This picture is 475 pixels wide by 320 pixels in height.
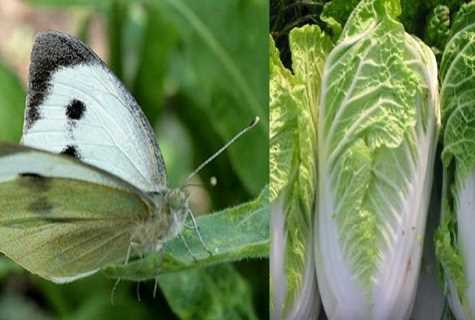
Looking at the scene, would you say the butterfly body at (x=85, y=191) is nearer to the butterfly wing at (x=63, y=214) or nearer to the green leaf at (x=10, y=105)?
the butterfly wing at (x=63, y=214)

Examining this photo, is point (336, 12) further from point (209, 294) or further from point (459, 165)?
point (209, 294)

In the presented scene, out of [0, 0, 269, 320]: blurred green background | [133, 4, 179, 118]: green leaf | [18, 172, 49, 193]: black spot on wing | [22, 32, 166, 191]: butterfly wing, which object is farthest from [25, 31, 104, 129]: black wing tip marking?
[133, 4, 179, 118]: green leaf

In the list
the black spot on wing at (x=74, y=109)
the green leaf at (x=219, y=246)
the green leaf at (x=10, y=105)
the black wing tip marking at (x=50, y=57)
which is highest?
the black wing tip marking at (x=50, y=57)

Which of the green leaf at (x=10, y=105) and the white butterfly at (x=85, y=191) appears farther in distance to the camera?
the green leaf at (x=10, y=105)

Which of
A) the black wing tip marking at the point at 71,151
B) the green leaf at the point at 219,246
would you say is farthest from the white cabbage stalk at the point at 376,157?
the black wing tip marking at the point at 71,151

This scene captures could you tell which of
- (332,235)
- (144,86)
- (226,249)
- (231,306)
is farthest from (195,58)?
(332,235)

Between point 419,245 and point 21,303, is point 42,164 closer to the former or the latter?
point 419,245
